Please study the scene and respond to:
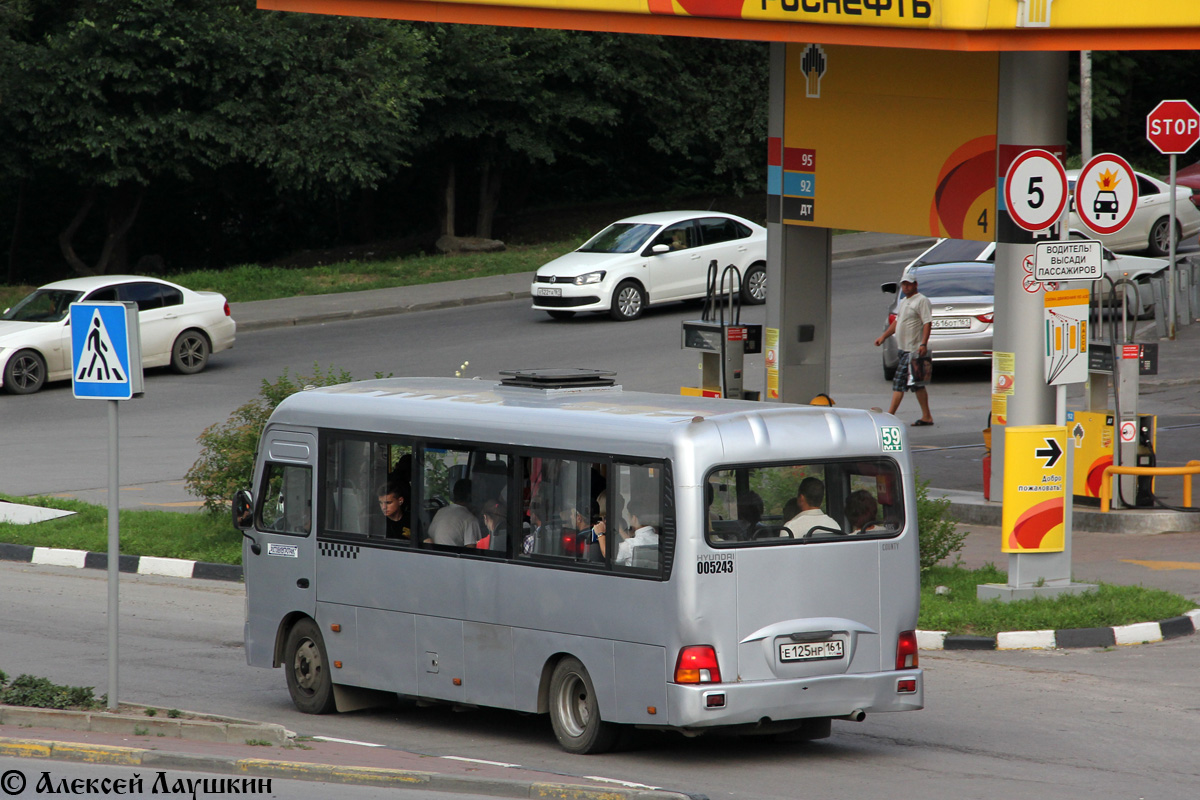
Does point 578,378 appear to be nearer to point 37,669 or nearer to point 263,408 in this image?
point 37,669

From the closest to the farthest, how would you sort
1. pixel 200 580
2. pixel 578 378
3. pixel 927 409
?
1. pixel 578 378
2. pixel 200 580
3. pixel 927 409

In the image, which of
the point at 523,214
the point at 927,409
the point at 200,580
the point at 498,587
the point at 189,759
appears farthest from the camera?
the point at 523,214

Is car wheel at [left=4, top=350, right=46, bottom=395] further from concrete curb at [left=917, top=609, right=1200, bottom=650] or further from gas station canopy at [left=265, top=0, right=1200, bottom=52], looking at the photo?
concrete curb at [left=917, top=609, right=1200, bottom=650]

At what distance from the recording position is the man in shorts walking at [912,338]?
20969mm

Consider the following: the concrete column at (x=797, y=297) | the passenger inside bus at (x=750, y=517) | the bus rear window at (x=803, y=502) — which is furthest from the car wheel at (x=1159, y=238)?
the passenger inside bus at (x=750, y=517)

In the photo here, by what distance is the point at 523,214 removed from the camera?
45188 mm

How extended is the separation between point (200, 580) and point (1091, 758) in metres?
9.22

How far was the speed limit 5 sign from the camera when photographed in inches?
492

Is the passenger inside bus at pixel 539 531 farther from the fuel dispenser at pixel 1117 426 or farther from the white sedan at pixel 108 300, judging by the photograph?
the white sedan at pixel 108 300

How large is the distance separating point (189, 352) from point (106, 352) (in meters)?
16.6

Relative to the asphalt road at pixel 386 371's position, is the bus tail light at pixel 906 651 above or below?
below

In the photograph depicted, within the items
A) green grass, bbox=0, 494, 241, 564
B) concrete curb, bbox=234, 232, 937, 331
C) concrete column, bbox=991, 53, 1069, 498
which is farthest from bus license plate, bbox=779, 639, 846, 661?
concrete curb, bbox=234, 232, 937, 331

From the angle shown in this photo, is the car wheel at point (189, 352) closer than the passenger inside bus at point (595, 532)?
No

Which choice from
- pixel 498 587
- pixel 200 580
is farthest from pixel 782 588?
pixel 200 580
